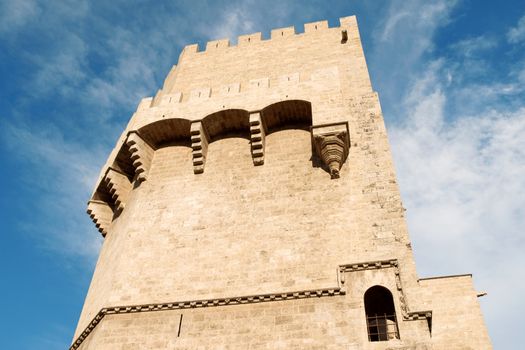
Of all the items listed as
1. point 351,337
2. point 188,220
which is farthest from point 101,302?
point 351,337

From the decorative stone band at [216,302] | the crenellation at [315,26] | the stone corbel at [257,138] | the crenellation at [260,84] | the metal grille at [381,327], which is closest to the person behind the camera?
the metal grille at [381,327]

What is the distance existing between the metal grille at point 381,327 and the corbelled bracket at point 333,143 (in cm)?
319

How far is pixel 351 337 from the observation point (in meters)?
8.25

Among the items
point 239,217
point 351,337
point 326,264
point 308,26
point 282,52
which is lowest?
point 351,337

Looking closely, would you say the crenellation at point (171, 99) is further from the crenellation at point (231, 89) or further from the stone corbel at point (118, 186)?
the stone corbel at point (118, 186)

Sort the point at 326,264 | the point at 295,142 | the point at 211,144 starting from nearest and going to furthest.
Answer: the point at 326,264
the point at 295,142
the point at 211,144

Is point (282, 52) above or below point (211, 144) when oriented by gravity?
above

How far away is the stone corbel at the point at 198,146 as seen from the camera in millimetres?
12117

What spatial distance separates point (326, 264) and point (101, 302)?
487 cm

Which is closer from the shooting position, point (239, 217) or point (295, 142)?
point (239, 217)

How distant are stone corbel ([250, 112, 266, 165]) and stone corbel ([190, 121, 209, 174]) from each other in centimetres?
129

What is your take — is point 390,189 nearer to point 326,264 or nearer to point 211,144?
point 326,264

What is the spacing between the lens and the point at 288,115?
1233cm

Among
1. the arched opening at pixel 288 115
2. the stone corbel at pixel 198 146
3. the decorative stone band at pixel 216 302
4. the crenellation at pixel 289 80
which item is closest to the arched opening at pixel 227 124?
the stone corbel at pixel 198 146
